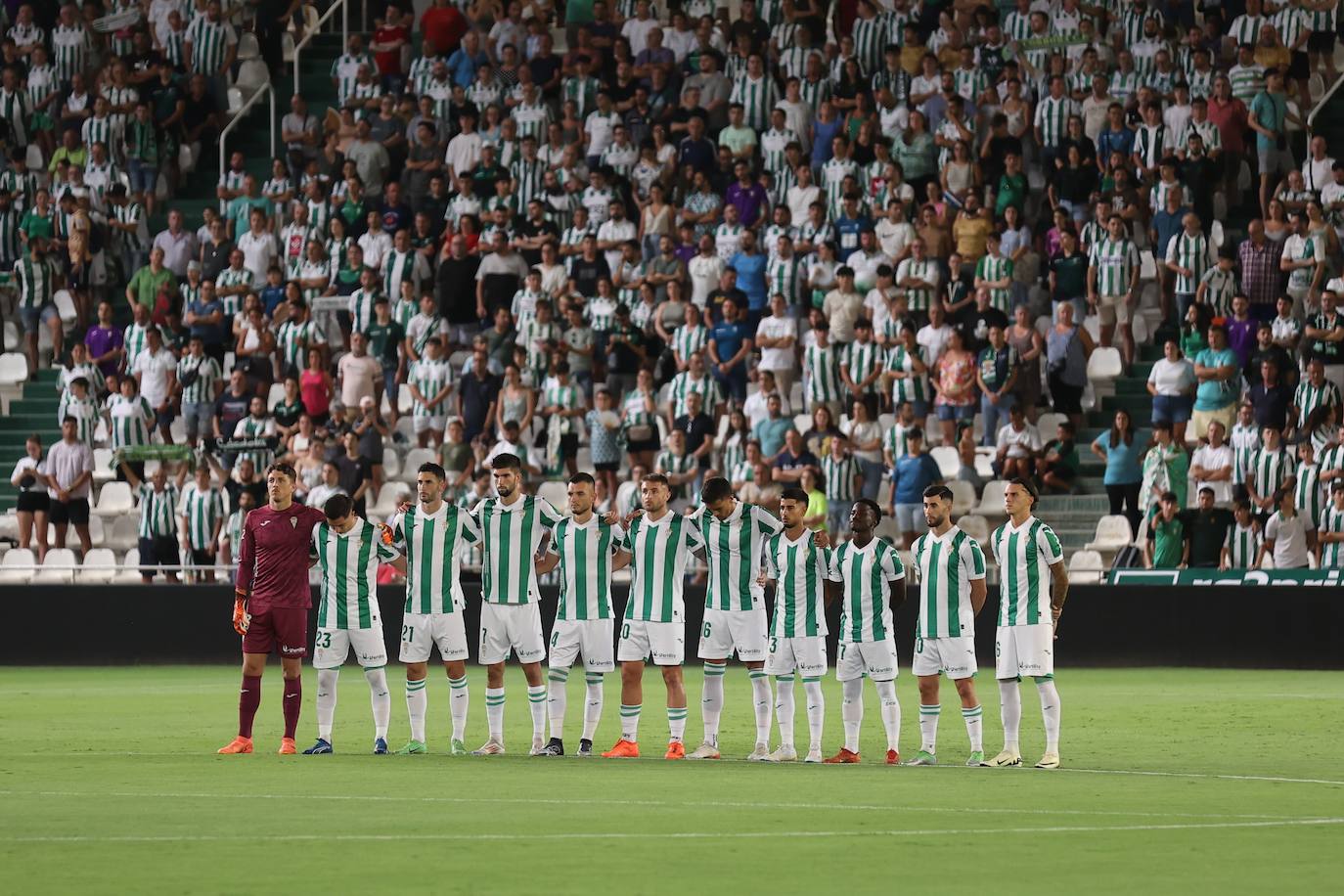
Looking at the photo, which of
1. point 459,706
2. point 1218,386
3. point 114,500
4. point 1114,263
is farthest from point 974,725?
point 114,500

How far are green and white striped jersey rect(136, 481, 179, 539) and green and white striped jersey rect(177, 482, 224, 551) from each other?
6.8 inches

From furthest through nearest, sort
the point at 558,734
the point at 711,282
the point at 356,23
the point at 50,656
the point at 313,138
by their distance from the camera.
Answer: the point at 356,23 < the point at 313,138 < the point at 711,282 < the point at 50,656 < the point at 558,734

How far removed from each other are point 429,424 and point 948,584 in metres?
15.1

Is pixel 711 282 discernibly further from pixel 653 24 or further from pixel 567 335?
pixel 653 24

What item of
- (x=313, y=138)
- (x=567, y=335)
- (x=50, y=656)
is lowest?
(x=50, y=656)

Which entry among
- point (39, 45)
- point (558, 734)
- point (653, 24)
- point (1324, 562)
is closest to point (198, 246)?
point (39, 45)

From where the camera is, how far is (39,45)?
116 feet

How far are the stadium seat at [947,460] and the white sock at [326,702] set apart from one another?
11979mm

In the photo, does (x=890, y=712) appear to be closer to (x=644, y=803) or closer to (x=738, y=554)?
(x=738, y=554)

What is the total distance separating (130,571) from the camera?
2872 centimetres

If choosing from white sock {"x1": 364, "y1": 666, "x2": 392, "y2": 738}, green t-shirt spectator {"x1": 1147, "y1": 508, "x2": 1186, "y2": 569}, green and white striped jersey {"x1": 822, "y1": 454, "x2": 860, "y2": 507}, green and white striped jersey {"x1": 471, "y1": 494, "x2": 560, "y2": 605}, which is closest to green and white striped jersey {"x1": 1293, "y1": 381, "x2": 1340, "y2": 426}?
green t-shirt spectator {"x1": 1147, "y1": 508, "x2": 1186, "y2": 569}

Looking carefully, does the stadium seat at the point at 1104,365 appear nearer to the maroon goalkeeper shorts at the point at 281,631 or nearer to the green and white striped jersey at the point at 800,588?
the green and white striped jersey at the point at 800,588

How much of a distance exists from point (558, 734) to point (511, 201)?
16.4 metres

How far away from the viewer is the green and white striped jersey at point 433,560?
16.7 meters
